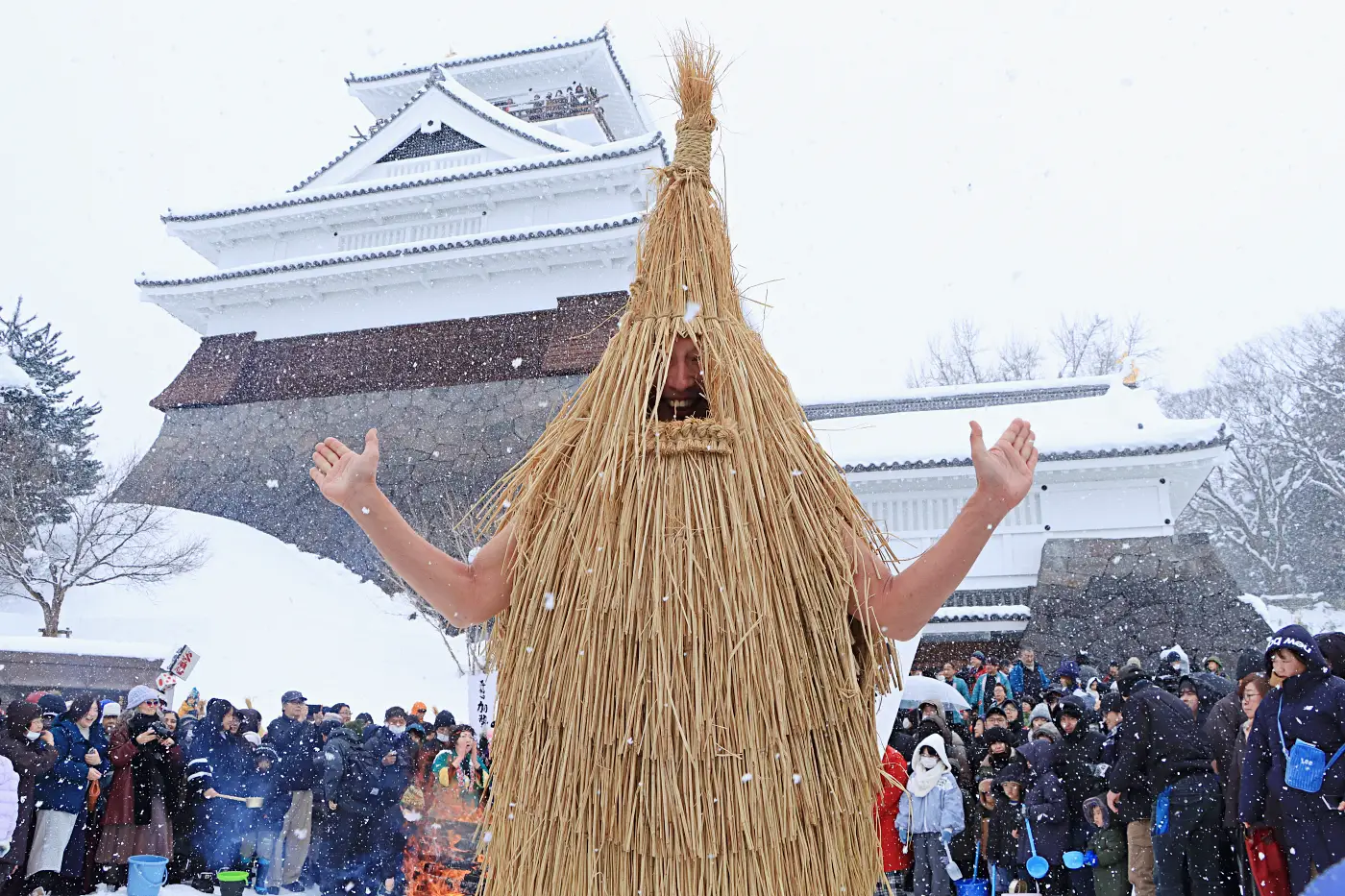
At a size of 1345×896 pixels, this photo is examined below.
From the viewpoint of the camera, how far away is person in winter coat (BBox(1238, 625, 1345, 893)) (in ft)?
12.1

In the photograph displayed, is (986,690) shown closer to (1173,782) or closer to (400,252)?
(1173,782)

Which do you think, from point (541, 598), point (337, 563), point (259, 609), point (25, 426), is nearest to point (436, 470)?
point (337, 563)

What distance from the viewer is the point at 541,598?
1.90 metres

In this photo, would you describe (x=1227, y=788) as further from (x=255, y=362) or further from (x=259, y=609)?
(x=255, y=362)

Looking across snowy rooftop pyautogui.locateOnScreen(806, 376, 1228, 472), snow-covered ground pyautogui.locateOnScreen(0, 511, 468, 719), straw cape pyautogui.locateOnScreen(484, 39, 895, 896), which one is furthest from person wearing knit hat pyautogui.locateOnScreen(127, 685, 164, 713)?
snowy rooftop pyautogui.locateOnScreen(806, 376, 1228, 472)

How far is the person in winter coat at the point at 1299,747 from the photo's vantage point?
3.69 meters

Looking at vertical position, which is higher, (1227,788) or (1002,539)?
(1002,539)

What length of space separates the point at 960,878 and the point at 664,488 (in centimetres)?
545

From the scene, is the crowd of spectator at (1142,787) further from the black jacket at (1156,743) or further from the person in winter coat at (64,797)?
the person in winter coat at (64,797)

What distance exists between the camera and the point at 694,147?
213 cm

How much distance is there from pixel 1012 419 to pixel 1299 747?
852cm

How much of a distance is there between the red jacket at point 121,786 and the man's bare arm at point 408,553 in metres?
5.73

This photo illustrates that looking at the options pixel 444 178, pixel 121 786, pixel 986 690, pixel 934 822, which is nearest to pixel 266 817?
pixel 121 786

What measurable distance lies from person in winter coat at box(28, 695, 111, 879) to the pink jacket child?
34.3 inches
